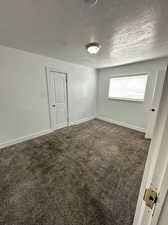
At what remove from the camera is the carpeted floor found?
1.14 m

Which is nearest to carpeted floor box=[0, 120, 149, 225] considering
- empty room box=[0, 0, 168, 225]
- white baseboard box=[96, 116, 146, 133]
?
empty room box=[0, 0, 168, 225]

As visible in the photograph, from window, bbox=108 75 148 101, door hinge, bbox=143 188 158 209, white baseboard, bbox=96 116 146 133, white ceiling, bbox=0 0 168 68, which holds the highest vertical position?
white ceiling, bbox=0 0 168 68

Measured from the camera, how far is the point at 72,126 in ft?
13.0

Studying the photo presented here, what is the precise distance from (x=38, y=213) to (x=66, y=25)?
2.62 m

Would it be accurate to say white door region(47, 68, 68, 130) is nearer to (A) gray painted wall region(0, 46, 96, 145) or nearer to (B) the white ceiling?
(A) gray painted wall region(0, 46, 96, 145)

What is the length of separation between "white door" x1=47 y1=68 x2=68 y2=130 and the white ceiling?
105 cm

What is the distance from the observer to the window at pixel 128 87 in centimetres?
337

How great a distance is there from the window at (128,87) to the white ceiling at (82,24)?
1.32 m

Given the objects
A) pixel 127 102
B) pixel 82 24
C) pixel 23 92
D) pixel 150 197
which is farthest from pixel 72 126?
pixel 150 197

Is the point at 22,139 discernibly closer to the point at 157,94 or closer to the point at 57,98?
the point at 57,98

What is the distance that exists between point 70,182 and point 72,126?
2.49m

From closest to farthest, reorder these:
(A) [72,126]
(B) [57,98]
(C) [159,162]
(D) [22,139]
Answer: (C) [159,162] < (D) [22,139] < (B) [57,98] < (A) [72,126]

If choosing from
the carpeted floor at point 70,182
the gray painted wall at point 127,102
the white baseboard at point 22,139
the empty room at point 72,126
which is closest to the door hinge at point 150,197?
the empty room at point 72,126

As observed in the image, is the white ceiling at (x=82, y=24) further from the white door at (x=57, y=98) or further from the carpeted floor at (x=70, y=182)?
the carpeted floor at (x=70, y=182)
